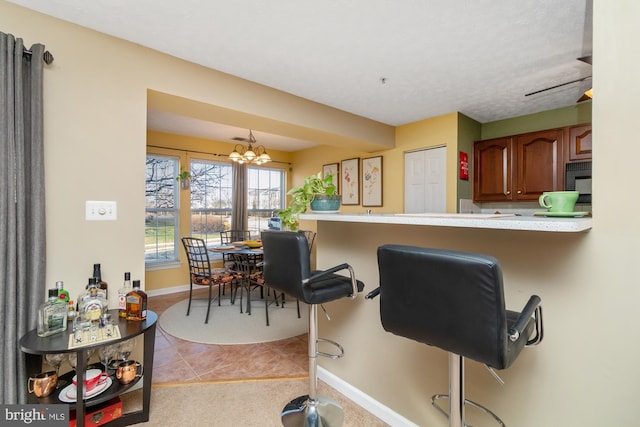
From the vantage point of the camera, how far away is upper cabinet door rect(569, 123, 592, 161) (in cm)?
300

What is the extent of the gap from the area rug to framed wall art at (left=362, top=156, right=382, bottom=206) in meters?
1.89

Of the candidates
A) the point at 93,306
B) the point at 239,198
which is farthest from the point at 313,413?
the point at 239,198

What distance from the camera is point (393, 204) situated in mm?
4262

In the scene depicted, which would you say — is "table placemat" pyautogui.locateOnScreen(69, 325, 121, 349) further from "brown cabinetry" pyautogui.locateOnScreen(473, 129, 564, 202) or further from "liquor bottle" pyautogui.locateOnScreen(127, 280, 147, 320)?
"brown cabinetry" pyautogui.locateOnScreen(473, 129, 564, 202)

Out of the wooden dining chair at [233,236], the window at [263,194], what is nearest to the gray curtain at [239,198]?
the wooden dining chair at [233,236]

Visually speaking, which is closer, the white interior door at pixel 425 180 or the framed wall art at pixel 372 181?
the white interior door at pixel 425 180

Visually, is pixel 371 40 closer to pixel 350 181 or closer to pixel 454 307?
pixel 454 307

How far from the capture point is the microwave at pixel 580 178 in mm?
3008

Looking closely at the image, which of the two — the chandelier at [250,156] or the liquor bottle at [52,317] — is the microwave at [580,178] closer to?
the chandelier at [250,156]

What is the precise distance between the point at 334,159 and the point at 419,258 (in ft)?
14.8

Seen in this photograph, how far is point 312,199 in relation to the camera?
6.32ft

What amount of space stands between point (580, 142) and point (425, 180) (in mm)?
1576

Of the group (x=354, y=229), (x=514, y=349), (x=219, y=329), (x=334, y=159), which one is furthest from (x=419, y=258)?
(x=334, y=159)

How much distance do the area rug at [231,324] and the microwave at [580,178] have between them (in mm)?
3224
